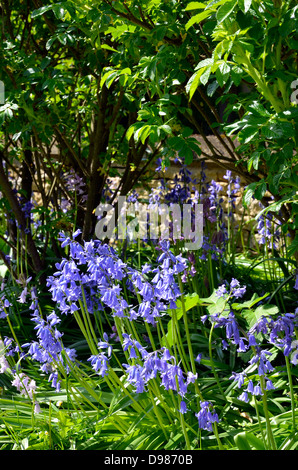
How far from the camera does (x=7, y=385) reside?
2.89m

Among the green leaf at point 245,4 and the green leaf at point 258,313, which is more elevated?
the green leaf at point 245,4

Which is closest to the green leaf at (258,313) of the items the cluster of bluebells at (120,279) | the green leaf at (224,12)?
the cluster of bluebells at (120,279)

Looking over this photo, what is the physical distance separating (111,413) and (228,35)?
147 cm

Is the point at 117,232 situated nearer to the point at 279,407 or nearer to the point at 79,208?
the point at 79,208

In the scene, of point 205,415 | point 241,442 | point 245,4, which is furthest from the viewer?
point 241,442

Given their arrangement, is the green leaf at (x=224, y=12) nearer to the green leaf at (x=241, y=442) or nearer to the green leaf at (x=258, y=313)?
the green leaf at (x=258, y=313)

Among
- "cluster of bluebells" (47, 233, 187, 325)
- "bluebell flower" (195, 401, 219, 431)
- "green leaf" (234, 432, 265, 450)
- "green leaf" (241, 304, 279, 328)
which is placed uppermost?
"cluster of bluebells" (47, 233, 187, 325)

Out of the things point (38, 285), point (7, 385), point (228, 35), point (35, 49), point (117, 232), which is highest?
point (35, 49)

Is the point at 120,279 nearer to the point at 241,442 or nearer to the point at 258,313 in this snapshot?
the point at 258,313

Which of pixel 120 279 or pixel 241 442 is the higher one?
pixel 120 279

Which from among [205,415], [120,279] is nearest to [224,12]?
[120,279]

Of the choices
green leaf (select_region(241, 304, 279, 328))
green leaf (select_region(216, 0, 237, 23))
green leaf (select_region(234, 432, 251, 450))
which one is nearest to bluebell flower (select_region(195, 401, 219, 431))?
green leaf (select_region(234, 432, 251, 450))

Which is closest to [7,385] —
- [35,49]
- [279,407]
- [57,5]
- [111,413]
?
[111,413]

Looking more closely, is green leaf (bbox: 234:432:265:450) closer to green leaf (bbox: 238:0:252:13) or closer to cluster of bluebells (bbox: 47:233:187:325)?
cluster of bluebells (bbox: 47:233:187:325)
